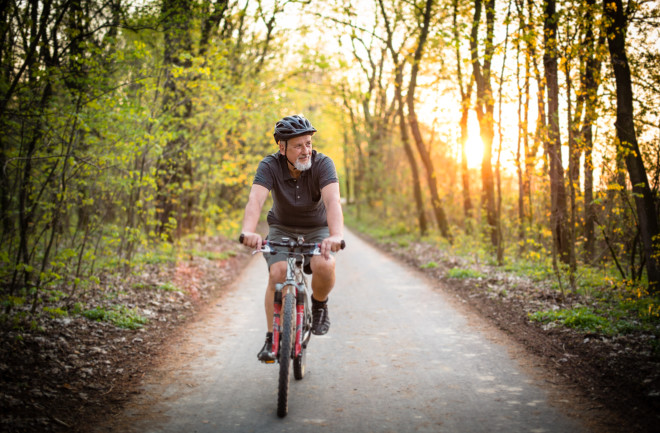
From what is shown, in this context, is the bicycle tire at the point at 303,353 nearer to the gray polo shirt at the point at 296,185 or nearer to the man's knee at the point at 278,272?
the man's knee at the point at 278,272

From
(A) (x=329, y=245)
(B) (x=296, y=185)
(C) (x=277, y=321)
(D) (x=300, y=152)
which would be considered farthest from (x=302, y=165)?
(C) (x=277, y=321)

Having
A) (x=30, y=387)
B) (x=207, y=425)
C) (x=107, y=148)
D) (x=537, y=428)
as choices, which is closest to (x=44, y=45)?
(x=107, y=148)

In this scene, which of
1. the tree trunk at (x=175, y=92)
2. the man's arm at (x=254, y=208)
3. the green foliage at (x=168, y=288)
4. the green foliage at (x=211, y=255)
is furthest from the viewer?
the green foliage at (x=211, y=255)

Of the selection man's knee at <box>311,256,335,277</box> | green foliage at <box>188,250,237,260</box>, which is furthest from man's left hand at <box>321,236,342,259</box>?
green foliage at <box>188,250,237,260</box>

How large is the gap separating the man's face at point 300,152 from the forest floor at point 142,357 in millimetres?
2475

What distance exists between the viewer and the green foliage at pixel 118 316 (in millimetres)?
6211

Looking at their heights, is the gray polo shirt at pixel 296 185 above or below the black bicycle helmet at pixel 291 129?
below

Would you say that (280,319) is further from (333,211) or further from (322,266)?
(333,211)

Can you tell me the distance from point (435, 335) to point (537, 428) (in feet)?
8.65

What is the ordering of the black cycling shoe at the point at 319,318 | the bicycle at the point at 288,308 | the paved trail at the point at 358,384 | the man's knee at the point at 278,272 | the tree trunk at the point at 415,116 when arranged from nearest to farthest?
the paved trail at the point at 358,384, the bicycle at the point at 288,308, the man's knee at the point at 278,272, the black cycling shoe at the point at 319,318, the tree trunk at the point at 415,116

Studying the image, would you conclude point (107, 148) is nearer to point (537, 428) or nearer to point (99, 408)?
point (99, 408)

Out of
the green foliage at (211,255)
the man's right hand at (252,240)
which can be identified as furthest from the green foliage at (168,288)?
the man's right hand at (252,240)

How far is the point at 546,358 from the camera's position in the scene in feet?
16.6

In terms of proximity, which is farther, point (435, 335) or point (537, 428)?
point (435, 335)
